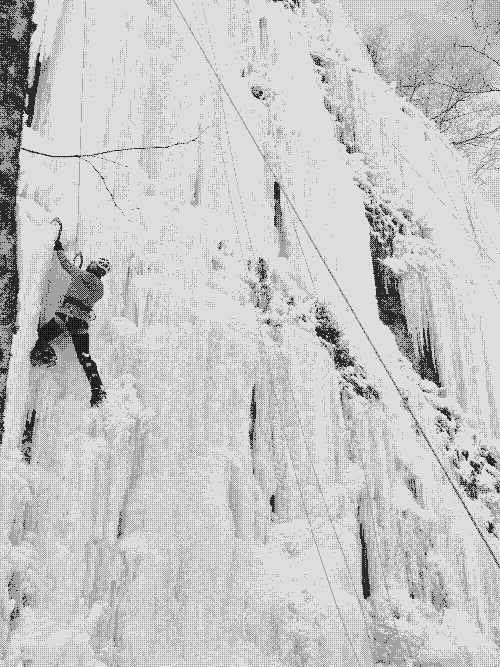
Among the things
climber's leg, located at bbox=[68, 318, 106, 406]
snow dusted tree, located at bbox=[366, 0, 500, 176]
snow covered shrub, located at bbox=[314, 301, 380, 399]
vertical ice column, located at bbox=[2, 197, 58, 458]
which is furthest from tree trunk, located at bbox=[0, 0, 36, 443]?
snow dusted tree, located at bbox=[366, 0, 500, 176]

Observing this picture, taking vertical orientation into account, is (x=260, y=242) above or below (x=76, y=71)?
below

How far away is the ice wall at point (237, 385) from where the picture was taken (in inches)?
103

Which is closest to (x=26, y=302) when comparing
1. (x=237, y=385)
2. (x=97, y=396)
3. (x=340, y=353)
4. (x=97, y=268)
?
(x=97, y=268)

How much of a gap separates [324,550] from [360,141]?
2.73 meters

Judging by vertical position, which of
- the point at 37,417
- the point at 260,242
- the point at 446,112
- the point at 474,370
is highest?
the point at 446,112

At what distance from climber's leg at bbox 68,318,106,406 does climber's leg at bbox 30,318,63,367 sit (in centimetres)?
7

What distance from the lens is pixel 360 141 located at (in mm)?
4391

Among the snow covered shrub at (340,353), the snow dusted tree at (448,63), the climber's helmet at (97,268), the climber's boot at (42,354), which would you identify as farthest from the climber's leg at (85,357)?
the snow dusted tree at (448,63)

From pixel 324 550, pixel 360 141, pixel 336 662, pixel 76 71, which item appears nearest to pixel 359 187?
pixel 360 141

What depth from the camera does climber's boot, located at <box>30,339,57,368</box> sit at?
279 centimetres

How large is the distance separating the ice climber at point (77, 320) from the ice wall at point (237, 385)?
0.07 meters

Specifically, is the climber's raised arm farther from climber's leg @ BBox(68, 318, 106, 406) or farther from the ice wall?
climber's leg @ BBox(68, 318, 106, 406)

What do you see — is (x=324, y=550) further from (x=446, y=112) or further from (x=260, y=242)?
(x=446, y=112)

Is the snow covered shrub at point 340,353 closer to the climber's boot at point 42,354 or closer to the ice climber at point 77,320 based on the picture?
the ice climber at point 77,320
